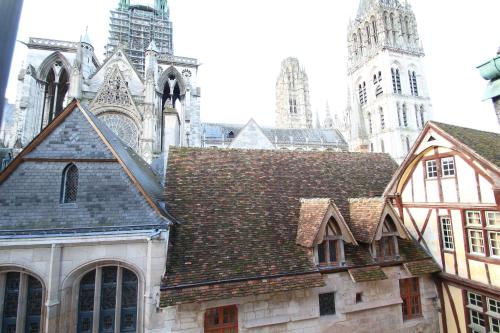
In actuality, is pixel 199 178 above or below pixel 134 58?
below

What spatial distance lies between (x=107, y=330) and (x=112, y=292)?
3.05 feet

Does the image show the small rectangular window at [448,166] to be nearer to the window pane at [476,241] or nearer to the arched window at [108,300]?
the window pane at [476,241]

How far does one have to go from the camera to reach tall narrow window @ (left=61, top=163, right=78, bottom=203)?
7.38 meters

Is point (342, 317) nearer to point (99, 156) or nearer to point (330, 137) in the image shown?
point (99, 156)

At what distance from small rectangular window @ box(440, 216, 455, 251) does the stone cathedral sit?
Result: 18.6 metres

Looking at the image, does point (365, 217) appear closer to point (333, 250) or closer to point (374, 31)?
point (333, 250)

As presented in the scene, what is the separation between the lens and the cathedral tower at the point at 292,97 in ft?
228

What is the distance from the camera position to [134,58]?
4147 cm

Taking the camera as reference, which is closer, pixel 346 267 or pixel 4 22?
pixel 4 22

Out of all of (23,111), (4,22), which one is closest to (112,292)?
(4,22)

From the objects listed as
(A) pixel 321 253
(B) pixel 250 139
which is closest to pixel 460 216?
(A) pixel 321 253

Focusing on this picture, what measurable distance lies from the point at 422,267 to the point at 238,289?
623cm

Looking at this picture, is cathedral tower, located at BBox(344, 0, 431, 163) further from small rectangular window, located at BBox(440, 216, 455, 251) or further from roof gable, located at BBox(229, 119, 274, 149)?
small rectangular window, located at BBox(440, 216, 455, 251)

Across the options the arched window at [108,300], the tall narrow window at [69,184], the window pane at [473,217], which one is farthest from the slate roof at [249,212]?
the tall narrow window at [69,184]
